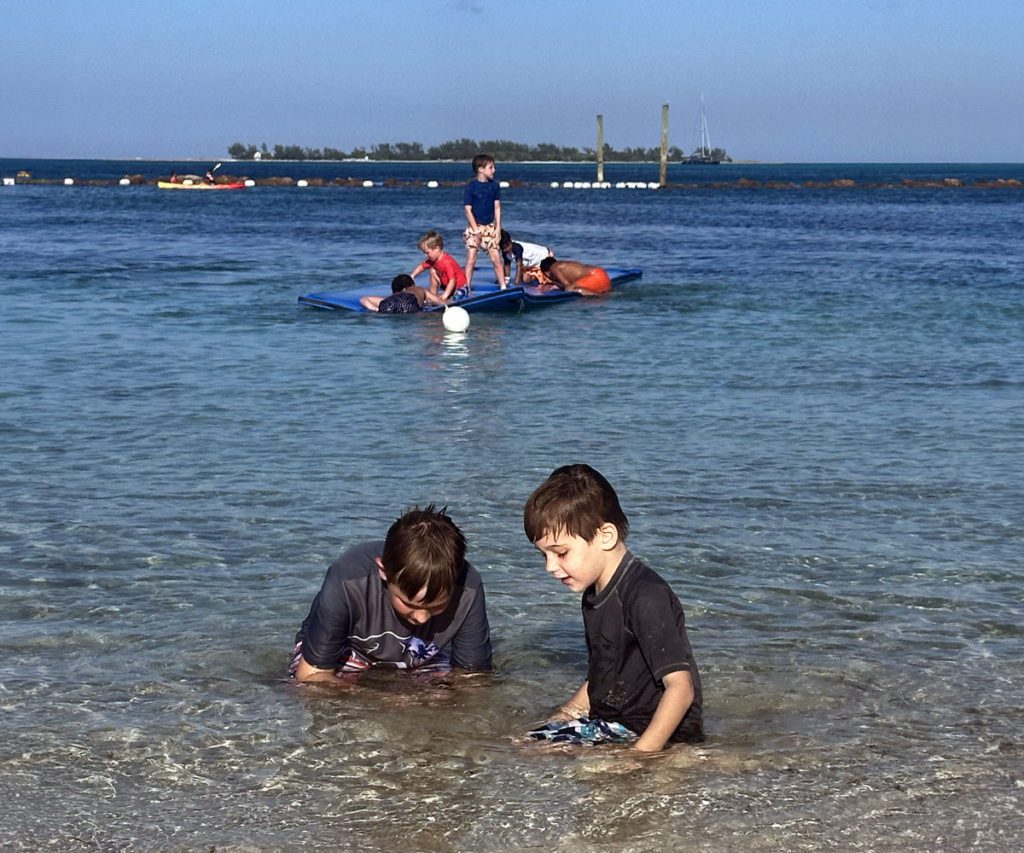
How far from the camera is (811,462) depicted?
9.46 meters

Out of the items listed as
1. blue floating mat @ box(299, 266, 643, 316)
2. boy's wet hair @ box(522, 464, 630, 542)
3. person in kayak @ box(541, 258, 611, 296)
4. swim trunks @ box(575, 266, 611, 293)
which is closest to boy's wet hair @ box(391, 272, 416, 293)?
blue floating mat @ box(299, 266, 643, 316)

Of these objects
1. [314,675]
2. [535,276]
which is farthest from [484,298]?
[314,675]

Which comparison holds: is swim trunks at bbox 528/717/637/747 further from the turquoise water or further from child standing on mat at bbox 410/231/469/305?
child standing on mat at bbox 410/231/469/305

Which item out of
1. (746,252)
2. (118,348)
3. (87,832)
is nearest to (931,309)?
(118,348)

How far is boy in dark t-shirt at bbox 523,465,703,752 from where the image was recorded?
4.19 metres

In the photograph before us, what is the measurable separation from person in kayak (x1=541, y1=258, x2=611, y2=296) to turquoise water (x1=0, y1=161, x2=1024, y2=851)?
5.71ft

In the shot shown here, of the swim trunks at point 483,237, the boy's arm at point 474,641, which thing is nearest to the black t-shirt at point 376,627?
the boy's arm at point 474,641

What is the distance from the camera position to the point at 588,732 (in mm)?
4668

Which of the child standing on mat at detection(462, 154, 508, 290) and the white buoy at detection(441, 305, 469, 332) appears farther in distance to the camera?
the child standing on mat at detection(462, 154, 508, 290)

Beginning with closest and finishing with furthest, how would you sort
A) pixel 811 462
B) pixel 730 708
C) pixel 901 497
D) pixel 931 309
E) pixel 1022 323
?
pixel 730 708
pixel 901 497
pixel 811 462
pixel 1022 323
pixel 931 309

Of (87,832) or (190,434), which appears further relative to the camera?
(190,434)

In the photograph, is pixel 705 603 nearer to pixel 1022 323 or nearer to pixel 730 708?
pixel 730 708

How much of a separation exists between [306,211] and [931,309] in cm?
4255

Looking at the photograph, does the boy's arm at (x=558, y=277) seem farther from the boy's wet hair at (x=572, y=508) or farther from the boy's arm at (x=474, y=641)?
the boy's wet hair at (x=572, y=508)
